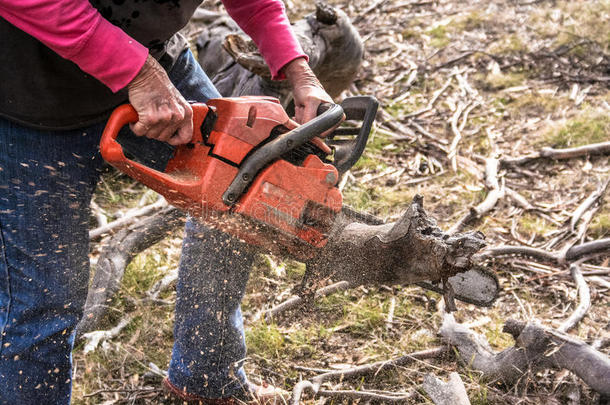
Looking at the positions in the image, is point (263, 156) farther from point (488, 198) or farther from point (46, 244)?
point (488, 198)

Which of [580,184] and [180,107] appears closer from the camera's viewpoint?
[180,107]

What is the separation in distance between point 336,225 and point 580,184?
94.1 inches

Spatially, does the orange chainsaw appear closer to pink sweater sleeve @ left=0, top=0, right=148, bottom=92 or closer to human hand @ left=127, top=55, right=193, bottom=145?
human hand @ left=127, top=55, right=193, bottom=145

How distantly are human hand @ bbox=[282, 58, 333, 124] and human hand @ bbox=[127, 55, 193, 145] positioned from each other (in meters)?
0.54

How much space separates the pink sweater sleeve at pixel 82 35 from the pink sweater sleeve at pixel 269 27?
65 centimetres

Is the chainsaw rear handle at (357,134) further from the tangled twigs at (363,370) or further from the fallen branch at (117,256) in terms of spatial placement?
the fallen branch at (117,256)

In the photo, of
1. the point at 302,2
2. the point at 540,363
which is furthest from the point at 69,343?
the point at 302,2

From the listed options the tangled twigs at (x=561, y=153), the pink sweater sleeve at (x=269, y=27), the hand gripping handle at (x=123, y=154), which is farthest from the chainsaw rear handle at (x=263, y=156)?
the tangled twigs at (x=561, y=153)

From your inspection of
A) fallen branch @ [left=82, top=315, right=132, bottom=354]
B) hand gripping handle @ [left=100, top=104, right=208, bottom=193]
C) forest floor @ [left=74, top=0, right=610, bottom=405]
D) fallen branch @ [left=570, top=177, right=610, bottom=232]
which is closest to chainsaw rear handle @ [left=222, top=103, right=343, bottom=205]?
hand gripping handle @ [left=100, top=104, right=208, bottom=193]

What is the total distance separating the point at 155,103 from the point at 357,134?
2.89 ft

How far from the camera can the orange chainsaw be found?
6.09 feet

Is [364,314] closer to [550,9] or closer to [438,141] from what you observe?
[438,141]

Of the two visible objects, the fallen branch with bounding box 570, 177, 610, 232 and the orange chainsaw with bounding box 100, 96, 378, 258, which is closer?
the orange chainsaw with bounding box 100, 96, 378, 258

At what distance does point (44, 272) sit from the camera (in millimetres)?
1811
